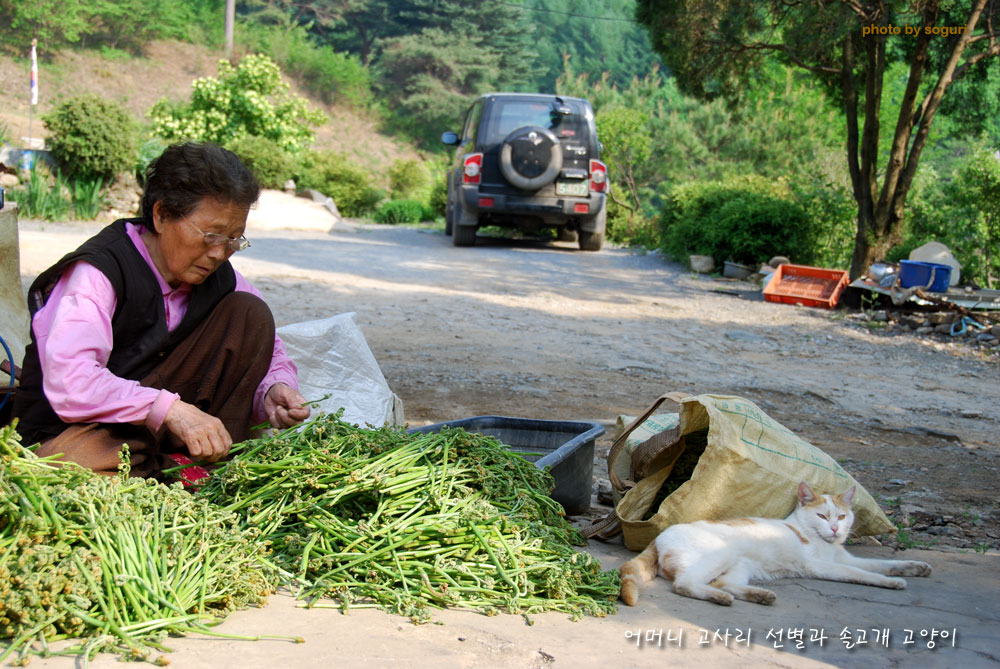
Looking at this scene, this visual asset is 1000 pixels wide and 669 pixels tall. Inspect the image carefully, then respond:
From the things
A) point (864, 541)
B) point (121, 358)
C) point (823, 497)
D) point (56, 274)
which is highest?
point (56, 274)

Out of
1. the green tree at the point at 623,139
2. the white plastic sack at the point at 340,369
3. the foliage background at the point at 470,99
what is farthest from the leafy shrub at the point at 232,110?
the white plastic sack at the point at 340,369

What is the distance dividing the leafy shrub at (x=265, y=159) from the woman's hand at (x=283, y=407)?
52.6 ft

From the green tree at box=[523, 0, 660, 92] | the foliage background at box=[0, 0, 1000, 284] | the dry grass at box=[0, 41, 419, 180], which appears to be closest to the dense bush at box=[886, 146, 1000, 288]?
the foliage background at box=[0, 0, 1000, 284]

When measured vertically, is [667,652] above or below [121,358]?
below

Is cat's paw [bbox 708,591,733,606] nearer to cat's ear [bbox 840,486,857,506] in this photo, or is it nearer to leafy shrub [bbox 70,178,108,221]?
cat's ear [bbox 840,486,857,506]

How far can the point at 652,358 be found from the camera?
21.5ft

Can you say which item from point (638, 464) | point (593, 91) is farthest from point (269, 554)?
point (593, 91)

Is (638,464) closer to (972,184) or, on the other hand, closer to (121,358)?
(121,358)

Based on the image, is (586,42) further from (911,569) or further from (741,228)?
(911,569)

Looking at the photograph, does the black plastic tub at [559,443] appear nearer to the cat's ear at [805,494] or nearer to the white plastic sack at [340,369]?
Result: the white plastic sack at [340,369]

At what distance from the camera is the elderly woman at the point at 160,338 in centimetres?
255

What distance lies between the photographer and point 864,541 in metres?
3.24

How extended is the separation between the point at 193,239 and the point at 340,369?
57.3 inches

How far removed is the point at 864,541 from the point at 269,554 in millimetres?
2113
